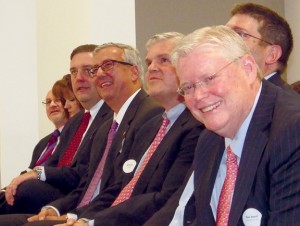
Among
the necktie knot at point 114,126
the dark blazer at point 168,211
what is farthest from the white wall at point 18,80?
the dark blazer at point 168,211

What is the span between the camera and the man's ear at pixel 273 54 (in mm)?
3324

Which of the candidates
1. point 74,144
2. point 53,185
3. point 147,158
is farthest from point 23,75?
point 147,158

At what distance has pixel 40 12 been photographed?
7.05 meters

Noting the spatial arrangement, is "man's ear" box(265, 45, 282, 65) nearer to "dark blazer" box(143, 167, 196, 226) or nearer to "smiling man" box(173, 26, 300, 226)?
"dark blazer" box(143, 167, 196, 226)

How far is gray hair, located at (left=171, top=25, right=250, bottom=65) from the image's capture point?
90.0 inches

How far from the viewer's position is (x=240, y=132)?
2338mm

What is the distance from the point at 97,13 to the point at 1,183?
2443mm

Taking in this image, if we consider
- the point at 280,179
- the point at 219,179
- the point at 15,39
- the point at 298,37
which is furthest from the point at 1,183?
the point at 280,179

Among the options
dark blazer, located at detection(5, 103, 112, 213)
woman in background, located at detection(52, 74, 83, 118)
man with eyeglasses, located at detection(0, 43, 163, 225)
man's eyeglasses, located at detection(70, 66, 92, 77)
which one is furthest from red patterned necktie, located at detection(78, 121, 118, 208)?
woman in background, located at detection(52, 74, 83, 118)

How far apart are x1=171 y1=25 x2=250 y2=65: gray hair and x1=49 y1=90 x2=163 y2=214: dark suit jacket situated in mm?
1475

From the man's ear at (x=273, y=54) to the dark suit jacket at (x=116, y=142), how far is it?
31.4 inches

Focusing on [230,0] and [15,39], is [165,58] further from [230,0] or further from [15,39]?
[15,39]

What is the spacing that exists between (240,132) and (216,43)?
34 centimetres

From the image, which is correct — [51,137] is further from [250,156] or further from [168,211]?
[250,156]
